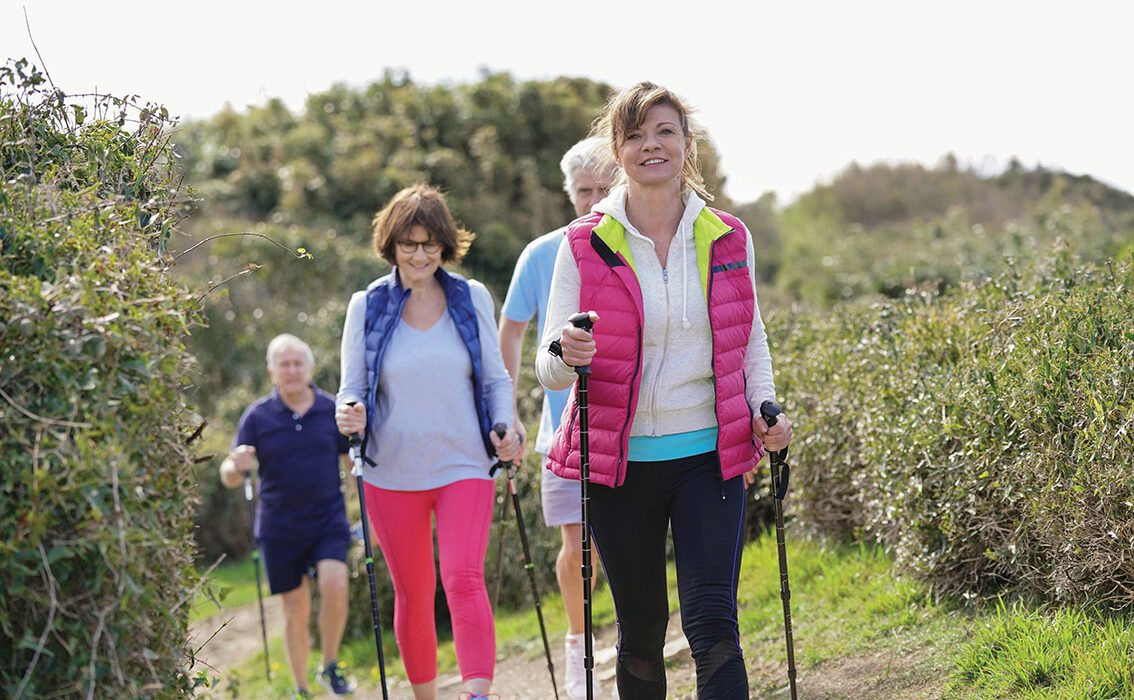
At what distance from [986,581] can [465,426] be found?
2.32m

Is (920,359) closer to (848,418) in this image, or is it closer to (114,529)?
(848,418)

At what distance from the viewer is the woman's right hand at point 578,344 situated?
Result: 3475 mm

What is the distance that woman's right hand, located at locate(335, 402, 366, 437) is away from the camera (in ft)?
14.9

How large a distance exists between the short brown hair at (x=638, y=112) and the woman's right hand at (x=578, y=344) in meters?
0.68

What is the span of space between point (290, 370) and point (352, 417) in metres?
2.45

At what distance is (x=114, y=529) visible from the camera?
2.45 metres

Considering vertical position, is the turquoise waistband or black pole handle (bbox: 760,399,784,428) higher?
black pole handle (bbox: 760,399,784,428)

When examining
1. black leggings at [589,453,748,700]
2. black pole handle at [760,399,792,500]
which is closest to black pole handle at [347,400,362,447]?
black leggings at [589,453,748,700]

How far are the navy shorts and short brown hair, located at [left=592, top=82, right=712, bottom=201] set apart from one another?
3.67 m

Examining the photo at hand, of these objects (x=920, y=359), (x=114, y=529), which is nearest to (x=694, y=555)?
(x=114, y=529)

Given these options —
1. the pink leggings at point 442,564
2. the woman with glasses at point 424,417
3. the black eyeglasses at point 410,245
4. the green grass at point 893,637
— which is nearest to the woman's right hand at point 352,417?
the woman with glasses at point 424,417

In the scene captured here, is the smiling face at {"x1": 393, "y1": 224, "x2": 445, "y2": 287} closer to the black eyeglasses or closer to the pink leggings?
the black eyeglasses

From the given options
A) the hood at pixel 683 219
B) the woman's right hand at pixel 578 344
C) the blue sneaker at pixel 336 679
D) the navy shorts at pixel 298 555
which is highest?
the hood at pixel 683 219

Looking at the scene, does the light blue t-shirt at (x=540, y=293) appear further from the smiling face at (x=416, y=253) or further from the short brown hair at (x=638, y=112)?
the short brown hair at (x=638, y=112)
